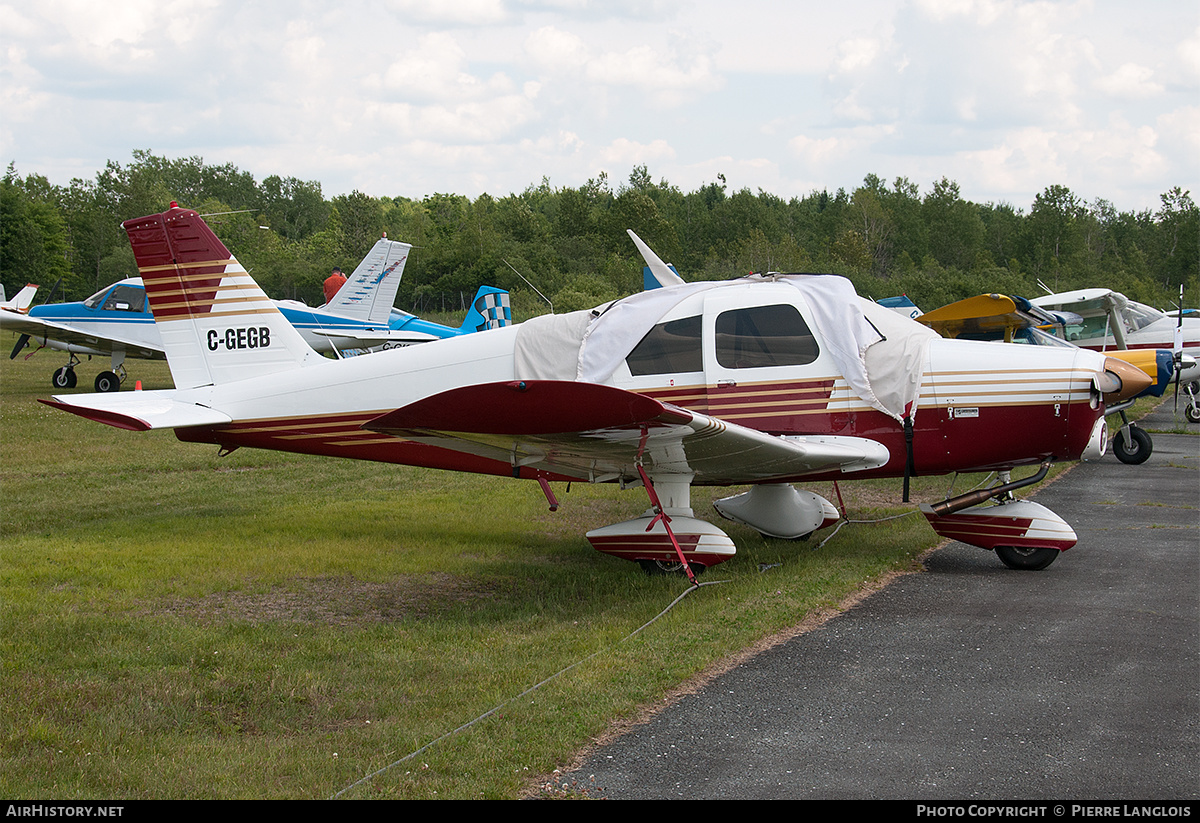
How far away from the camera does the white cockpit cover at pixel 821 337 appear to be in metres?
7.05

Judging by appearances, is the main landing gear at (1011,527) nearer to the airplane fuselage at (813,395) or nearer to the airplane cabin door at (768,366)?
the airplane fuselage at (813,395)

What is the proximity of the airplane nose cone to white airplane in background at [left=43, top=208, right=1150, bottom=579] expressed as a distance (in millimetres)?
16

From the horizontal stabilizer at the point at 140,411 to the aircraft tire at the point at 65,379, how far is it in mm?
17479

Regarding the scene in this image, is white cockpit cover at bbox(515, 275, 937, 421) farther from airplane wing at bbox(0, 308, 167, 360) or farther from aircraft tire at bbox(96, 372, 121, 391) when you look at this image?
airplane wing at bbox(0, 308, 167, 360)

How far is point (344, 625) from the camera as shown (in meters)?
6.12

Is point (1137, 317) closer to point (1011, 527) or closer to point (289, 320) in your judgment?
point (1011, 527)

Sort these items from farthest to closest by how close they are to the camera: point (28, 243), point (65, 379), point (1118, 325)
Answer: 1. point (28, 243)
2. point (65, 379)
3. point (1118, 325)

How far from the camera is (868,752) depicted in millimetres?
3822

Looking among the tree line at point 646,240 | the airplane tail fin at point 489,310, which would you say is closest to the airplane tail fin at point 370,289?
the airplane tail fin at point 489,310

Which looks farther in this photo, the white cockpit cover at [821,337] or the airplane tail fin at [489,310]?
the airplane tail fin at [489,310]

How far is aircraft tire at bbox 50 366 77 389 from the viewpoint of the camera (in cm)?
2347

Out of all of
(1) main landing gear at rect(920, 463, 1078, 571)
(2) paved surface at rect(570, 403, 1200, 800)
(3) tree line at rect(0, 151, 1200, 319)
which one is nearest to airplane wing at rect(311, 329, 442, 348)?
(3) tree line at rect(0, 151, 1200, 319)

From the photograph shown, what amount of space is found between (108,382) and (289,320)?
4.76 meters

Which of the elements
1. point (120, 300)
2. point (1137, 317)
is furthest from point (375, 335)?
point (1137, 317)
